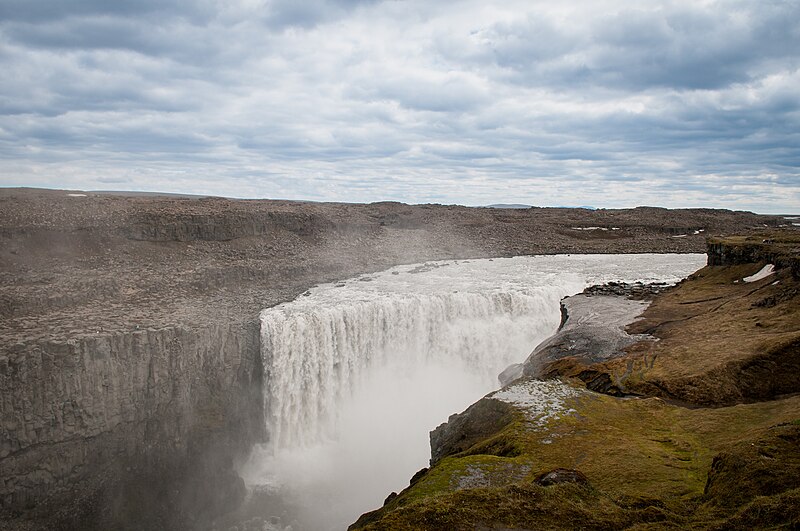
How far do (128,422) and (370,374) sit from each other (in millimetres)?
14102

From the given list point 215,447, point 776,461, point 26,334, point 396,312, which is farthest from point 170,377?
point 776,461

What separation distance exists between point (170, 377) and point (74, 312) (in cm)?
786

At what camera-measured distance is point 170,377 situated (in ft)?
88.5

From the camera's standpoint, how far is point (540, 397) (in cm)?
1614

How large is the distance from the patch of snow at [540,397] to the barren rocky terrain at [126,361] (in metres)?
17.6

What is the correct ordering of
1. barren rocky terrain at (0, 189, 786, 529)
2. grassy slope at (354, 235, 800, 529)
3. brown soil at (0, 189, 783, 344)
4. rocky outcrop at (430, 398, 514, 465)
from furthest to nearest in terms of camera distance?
brown soil at (0, 189, 783, 344), barren rocky terrain at (0, 189, 786, 529), rocky outcrop at (430, 398, 514, 465), grassy slope at (354, 235, 800, 529)

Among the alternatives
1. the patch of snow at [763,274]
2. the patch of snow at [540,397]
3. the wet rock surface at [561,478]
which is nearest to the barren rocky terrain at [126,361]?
the patch of snow at [540,397]

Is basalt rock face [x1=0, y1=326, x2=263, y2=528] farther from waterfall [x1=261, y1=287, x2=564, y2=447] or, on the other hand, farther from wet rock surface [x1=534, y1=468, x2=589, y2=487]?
wet rock surface [x1=534, y1=468, x2=589, y2=487]

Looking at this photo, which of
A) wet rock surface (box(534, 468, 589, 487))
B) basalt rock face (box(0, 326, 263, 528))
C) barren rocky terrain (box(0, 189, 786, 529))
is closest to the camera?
wet rock surface (box(534, 468, 589, 487))

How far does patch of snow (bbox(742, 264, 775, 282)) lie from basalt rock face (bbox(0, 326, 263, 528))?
29.0 meters

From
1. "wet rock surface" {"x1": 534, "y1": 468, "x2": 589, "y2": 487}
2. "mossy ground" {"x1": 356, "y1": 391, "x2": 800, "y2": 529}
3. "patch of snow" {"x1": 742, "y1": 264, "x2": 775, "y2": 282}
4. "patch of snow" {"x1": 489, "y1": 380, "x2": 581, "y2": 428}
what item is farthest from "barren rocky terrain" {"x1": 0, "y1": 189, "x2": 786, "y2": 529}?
"patch of snow" {"x1": 742, "y1": 264, "x2": 775, "y2": 282}

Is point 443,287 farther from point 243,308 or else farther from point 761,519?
point 761,519

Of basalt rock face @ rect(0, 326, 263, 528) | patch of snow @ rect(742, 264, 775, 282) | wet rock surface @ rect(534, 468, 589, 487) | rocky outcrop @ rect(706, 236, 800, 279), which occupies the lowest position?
basalt rock face @ rect(0, 326, 263, 528)

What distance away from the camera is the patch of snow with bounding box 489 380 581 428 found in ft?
48.5
